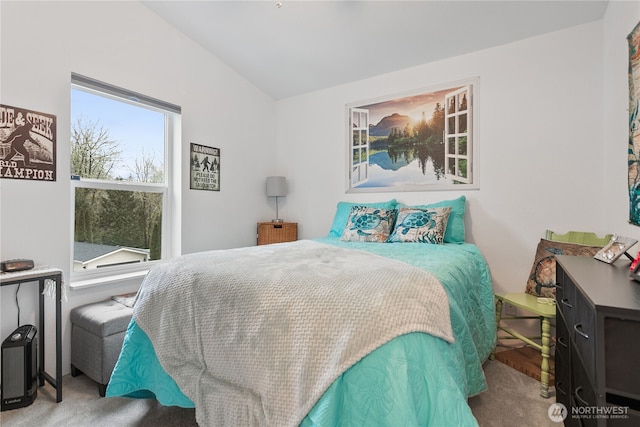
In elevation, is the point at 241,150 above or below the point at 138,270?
above

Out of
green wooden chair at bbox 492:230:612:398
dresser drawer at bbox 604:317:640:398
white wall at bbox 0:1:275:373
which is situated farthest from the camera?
white wall at bbox 0:1:275:373

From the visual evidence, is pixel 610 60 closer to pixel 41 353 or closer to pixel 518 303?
pixel 518 303

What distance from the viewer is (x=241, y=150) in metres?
3.55

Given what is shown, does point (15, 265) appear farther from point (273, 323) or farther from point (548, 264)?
point (548, 264)

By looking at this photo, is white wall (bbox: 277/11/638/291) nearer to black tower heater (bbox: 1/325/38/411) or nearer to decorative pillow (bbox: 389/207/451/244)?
decorative pillow (bbox: 389/207/451/244)

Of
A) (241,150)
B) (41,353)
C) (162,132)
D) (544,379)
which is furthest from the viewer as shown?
(241,150)

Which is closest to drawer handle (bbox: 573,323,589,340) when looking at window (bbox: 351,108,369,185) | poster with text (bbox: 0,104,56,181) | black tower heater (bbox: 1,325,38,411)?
window (bbox: 351,108,369,185)

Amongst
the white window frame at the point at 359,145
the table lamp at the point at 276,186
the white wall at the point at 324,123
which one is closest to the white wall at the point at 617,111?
the white wall at the point at 324,123

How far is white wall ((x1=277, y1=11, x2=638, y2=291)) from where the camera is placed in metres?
2.32

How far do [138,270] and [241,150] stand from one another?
1623 mm

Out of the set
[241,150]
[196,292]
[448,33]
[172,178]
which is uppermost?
[448,33]

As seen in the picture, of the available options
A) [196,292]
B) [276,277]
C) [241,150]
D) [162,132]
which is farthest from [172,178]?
[276,277]

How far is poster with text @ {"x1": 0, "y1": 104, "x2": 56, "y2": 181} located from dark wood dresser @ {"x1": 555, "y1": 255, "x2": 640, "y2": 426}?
2.87 meters

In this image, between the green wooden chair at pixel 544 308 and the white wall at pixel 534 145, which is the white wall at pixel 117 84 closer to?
the white wall at pixel 534 145
